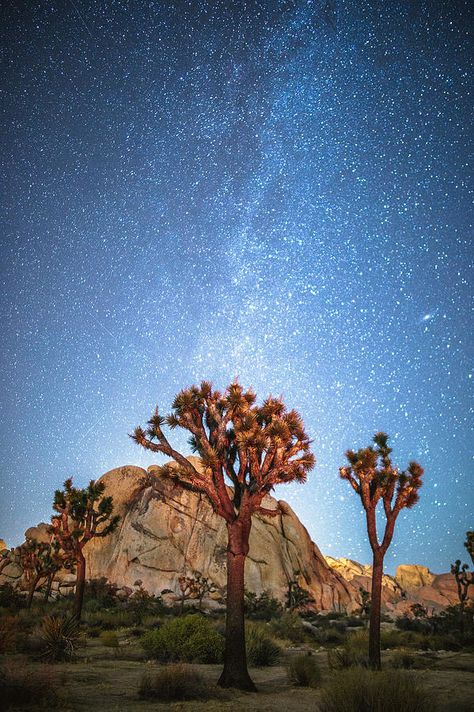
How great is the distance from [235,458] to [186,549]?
39.7 metres

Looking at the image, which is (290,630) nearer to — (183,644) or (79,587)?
(79,587)

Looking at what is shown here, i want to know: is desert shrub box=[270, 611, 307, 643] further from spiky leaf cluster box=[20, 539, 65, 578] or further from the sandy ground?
spiky leaf cluster box=[20, 539, 65, 578]

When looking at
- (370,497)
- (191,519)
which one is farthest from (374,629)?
(191,519)

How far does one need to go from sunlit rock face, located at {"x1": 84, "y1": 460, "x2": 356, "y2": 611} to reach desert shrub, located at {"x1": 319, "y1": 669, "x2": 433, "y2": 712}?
3854 cm

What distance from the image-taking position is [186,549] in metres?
46.9

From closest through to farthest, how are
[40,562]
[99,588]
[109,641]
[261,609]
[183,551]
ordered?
[109,641]
[40,562]
[261,609]
[99,588]
[183,551]

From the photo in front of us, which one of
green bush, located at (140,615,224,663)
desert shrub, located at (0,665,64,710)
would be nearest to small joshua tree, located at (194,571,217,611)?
green bush, located at (140,615,224,663)

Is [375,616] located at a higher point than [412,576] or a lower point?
higher

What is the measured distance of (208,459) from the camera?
1103 centimetres

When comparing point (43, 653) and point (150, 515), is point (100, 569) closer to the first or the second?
point (150, 515)

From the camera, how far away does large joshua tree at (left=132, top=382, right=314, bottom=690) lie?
10.3 m

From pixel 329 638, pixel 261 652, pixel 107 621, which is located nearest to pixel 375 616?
pixel 261 652

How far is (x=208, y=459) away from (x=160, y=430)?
6.24ft

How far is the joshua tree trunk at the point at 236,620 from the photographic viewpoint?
9.46 meters
